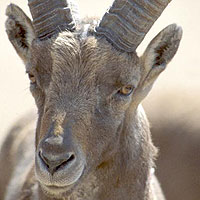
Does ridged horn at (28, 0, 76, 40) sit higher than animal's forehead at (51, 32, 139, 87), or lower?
higher

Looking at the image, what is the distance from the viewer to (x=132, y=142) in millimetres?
7449

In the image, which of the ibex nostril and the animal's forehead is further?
the animal's forehead

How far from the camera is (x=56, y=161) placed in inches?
247

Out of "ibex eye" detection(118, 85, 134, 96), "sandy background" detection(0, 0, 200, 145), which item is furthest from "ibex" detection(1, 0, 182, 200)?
"sandy background" detection(0, 0, 200, 145)

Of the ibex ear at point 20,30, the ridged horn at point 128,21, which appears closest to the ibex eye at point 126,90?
the ridged horn at point 128,21

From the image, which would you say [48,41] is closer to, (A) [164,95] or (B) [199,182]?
(B) [199,182]

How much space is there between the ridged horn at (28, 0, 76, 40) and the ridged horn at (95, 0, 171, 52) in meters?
0.37

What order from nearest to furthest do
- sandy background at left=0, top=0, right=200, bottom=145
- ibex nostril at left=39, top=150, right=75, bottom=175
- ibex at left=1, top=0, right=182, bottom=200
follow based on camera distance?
1. ibex nostril at left=39, top=150, right=75, bottom=175
2. ibex at left=1, top=0, right=182, bottom=200
3. sandy background at left=0, top=0, right=200, bottom=145

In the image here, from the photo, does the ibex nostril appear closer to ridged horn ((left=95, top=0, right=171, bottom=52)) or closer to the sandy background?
ridged horn ((left=95, top=0, right=171, bottom=52))

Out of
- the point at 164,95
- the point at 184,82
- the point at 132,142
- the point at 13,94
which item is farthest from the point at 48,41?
the point at 13,94

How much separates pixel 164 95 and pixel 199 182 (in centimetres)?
211

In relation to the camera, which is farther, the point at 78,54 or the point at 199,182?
the point at 199,182

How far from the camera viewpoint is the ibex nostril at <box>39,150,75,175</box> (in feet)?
20.6

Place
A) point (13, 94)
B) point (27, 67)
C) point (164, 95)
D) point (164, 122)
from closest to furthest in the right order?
point (27, 67), point (164, 122), point (164, 95), point (13, 94)
